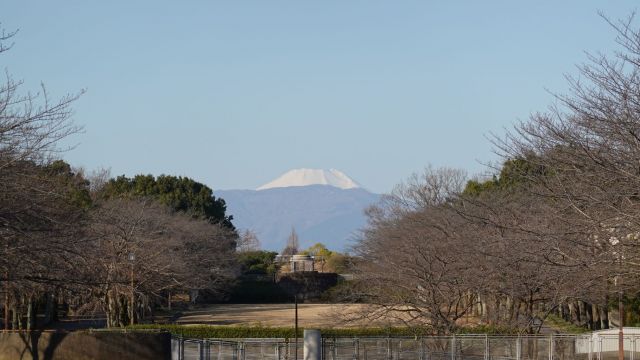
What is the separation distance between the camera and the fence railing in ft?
113

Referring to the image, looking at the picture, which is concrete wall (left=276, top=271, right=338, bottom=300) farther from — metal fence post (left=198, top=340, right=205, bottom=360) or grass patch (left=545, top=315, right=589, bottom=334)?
metal fence post (left=198, top=340, right=205, bottom=360)

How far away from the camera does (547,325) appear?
5403cm

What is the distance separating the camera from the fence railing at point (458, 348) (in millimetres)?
34500

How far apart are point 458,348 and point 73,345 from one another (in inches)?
590

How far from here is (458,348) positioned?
3450cm

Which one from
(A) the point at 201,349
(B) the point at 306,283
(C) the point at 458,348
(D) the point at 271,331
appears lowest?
(D) the point at 271,331

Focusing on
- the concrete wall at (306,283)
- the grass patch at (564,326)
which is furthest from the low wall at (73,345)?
the concrete wall at (306,283)

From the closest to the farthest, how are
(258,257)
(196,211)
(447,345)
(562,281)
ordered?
(562,281), (447,345), (196,211), (258,257)

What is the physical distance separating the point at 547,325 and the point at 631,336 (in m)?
17.4

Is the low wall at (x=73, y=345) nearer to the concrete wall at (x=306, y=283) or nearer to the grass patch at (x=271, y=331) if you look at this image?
the grass patch at (x=271, y=331)

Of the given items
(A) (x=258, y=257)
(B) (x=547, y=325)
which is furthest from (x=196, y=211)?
(B) (x=547, y=325)

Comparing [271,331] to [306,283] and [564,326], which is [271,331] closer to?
[564,326]

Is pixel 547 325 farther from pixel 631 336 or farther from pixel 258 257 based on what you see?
pixel 258 257

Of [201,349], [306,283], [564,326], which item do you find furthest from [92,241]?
[306,283]
